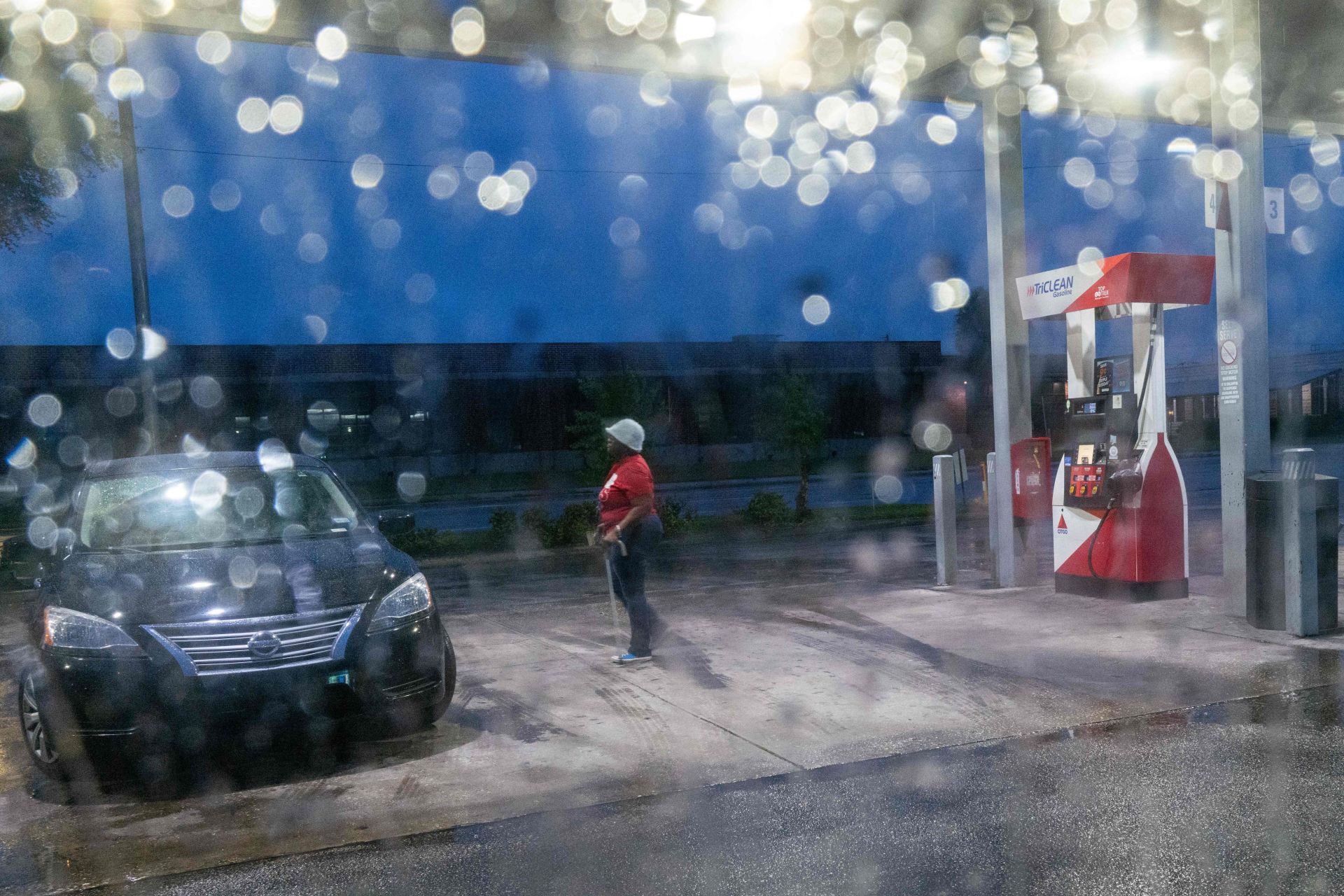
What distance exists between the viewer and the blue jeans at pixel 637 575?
7.51m

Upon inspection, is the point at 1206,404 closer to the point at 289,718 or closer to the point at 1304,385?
the point at 1304,385

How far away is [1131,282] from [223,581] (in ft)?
23.1

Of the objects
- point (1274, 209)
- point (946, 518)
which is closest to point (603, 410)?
point (946, 518)

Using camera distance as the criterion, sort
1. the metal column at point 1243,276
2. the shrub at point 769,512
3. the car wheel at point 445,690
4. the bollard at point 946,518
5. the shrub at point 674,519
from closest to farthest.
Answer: the car wheel at point 445,690
the metal column at point 1243,276
the bollard at point 946,518
the shrub at point 674,519
the shrub at point 769,512

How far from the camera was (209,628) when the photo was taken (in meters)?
5.17

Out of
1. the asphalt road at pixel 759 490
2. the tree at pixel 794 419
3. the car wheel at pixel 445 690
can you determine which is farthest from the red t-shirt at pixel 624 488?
the tree at pixel 794 419

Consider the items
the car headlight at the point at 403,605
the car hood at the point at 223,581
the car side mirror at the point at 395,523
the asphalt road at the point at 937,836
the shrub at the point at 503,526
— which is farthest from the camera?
the shrub at the point at 503,526

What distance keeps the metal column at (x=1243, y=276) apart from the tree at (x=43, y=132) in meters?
12.3

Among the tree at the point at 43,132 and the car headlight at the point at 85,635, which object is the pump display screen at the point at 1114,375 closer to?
the car headlight at the point at 85,635

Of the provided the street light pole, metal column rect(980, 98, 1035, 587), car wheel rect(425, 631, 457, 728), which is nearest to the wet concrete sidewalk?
car wheel rect(425, 631, 457, 728)

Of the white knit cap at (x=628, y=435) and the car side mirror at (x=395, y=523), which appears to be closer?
the car side mirror at (x=395, y=523)

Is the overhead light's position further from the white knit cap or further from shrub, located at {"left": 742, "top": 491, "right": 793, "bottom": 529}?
shrub, located at {"left": 742, "top": 491, "right": 793, "bottom": 529}

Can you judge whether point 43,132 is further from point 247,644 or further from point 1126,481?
point 1126,481

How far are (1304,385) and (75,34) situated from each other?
197 feet
